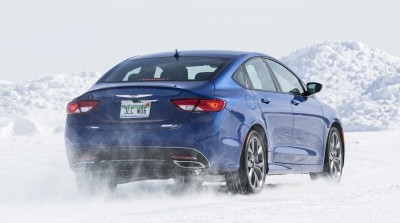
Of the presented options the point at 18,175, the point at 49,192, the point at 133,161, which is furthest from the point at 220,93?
the point at 18,175

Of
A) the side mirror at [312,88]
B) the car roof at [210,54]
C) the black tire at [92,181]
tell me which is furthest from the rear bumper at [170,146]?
the side mirror at [312,88]

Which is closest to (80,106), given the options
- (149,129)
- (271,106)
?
(149,129)

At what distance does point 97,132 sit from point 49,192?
1.47 meters

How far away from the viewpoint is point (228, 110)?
8586mm

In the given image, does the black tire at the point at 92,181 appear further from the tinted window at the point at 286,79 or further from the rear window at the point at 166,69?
the tinted window at the point at 286,79

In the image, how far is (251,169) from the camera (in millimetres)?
9109

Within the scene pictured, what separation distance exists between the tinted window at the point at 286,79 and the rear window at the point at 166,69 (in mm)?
1111

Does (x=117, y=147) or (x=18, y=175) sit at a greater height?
(x=117, y=147)

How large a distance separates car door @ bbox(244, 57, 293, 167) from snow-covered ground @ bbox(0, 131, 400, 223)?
0.52m

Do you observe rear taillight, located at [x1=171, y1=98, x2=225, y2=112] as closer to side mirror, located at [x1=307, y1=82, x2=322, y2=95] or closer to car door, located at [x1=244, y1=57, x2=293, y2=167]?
car door, located at [x1=244, y1=57, x2=293, y2=167]

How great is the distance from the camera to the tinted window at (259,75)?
9.54 meters

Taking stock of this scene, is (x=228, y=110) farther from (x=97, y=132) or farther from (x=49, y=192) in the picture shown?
(x=49, y=192)

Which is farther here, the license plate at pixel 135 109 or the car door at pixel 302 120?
the car door at pixel 302 120

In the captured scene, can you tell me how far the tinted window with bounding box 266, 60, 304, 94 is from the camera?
10281 millimetres
